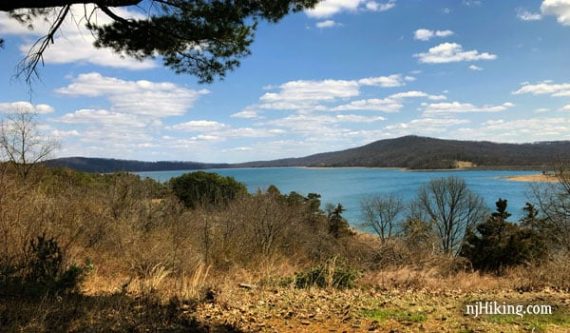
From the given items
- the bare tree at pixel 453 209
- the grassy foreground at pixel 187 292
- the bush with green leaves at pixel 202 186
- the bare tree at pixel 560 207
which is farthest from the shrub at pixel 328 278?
the bare tree at pixel 453 209

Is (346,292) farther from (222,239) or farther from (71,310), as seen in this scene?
(222,239)

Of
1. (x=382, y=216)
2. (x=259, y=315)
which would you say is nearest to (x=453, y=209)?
(x=382, y=216)

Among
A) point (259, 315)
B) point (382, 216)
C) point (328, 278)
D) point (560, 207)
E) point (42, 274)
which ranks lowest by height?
point (382, 216)

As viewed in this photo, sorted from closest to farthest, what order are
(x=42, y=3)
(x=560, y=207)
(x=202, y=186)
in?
(x=42, y=3), (x=560, y=207), (x=202, y=186)

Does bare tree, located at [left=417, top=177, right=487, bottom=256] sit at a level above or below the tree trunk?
below

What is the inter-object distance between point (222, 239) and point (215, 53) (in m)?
7.46

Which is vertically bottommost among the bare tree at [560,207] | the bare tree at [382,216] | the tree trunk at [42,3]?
the bare tree at [382,216]

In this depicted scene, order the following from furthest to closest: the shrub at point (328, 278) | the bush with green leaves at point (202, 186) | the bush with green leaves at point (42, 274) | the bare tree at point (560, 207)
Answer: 1. the bush with green leaves at point (202, 186)
2. the bare tree at point (560, 207)
3. the shrub at point (328, 278)
4. the bush with green leaves at point (42, 274)

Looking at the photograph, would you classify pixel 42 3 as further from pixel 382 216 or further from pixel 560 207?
pixel 382 216

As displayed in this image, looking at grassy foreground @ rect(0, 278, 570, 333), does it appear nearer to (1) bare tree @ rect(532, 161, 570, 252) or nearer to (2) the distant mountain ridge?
(1) bare tree @ rect(532, 161, 570, 252)

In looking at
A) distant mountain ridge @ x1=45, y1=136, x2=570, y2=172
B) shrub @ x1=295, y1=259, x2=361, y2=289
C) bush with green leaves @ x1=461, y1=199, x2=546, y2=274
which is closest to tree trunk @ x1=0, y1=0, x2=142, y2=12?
shrub @ x1=295, y1=259, x2=361, y2=289

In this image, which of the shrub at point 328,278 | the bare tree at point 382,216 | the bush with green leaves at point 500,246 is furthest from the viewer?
the bare tree at point 382,216

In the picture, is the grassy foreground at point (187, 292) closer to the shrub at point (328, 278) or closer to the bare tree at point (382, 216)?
the shrub at point (328, 278)

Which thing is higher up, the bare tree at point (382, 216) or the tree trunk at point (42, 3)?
the tree trunk at point (42, 3)
